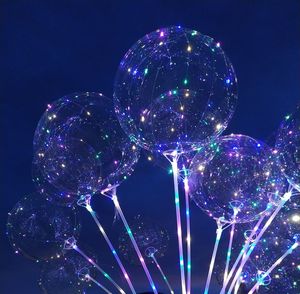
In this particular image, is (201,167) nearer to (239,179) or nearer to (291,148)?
(239,179)

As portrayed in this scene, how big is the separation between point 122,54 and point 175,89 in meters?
3.34

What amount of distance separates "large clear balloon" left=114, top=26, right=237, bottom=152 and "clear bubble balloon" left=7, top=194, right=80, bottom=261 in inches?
64.7

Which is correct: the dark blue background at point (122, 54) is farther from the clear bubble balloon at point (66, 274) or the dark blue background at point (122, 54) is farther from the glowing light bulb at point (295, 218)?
the glowing light bulb at point (295, 218)

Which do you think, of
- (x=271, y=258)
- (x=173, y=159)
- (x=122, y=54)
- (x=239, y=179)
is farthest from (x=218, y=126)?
(x=122, y=54)

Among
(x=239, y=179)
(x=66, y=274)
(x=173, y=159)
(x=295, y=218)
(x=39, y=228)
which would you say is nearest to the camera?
(x=173, y=159)

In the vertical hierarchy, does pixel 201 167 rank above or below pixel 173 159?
below

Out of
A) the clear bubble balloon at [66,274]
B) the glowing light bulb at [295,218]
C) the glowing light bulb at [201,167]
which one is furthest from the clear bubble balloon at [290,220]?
the clear bubble balloon at [66,274]

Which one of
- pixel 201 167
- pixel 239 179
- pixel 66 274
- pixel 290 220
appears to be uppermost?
pixel 201 167

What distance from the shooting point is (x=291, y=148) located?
3.44m

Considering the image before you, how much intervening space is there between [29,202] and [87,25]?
269 cm

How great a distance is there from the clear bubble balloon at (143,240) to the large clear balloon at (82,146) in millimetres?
1198

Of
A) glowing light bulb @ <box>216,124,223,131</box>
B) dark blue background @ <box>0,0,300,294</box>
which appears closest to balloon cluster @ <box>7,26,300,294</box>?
glowing light bulb @ <box>216,124,223,131</box>

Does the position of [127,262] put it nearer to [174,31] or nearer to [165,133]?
[165,133]

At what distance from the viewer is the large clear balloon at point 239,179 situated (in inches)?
147
